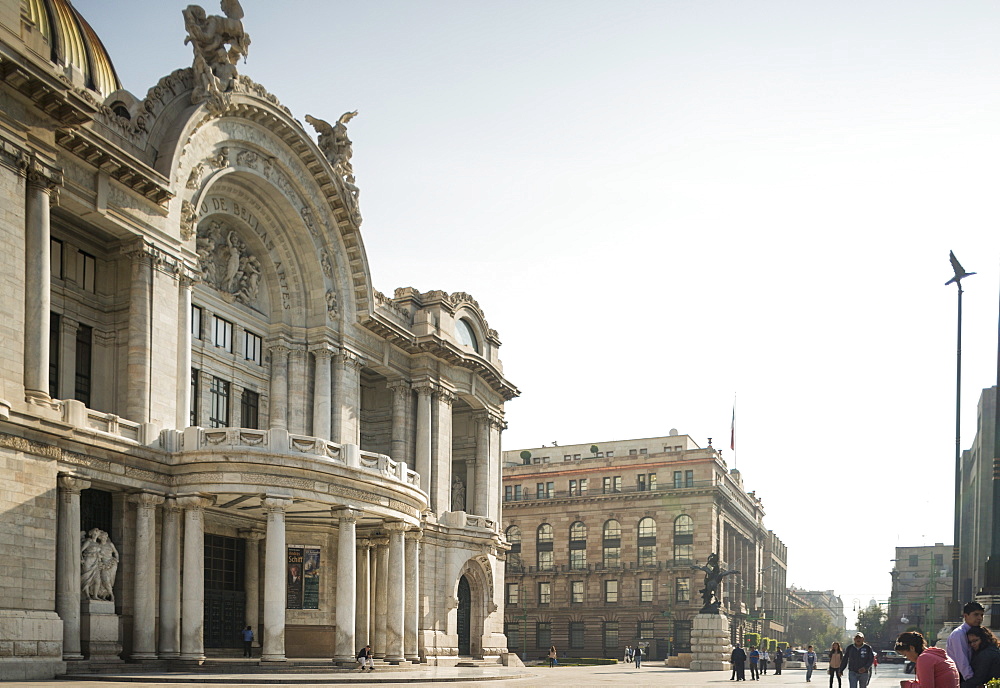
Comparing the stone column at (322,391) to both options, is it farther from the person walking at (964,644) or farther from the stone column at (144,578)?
the person walking at (964,644)

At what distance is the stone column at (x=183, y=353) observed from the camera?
125ft

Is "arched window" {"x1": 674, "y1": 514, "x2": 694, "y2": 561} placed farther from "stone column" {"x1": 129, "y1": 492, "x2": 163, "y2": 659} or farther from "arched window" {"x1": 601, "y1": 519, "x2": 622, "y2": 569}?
"stone column" {"x1": 129, "y1": 492, "x2": 163, "y2": 659}

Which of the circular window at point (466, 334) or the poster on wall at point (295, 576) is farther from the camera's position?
the circular window at point (466, 334)

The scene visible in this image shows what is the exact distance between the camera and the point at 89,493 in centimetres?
3447

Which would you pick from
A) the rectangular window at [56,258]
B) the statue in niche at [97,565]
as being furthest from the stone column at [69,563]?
the rectangular window at [56,258]

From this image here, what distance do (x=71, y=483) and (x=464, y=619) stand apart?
2939cm

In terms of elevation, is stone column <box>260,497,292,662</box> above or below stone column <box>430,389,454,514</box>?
below

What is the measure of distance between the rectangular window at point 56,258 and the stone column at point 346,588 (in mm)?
12370

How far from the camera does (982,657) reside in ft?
39.4

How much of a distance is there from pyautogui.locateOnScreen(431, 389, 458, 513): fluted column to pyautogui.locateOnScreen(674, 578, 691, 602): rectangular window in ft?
159

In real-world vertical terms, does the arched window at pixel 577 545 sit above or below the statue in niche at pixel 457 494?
below

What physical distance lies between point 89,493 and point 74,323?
598cm

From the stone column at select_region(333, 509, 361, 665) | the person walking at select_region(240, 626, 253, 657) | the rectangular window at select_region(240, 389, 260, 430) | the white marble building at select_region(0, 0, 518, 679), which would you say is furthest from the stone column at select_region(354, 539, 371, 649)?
the rectangular window at select_region(240, 389, 260, 430)

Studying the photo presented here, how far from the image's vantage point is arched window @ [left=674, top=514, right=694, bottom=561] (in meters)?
100
